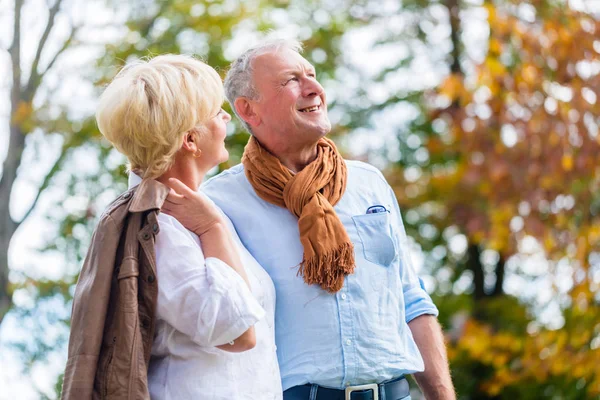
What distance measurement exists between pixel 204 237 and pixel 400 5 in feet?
25.0

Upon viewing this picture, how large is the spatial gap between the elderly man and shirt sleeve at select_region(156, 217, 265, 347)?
523 millimetres

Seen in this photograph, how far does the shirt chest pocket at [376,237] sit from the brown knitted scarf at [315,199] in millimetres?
95

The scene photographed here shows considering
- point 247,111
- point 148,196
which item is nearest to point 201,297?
point 148,196

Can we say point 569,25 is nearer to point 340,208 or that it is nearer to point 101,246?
point 340,208

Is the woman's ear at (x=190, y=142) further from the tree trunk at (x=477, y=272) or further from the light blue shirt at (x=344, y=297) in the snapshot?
the tree trunk at (x=477, y=272)

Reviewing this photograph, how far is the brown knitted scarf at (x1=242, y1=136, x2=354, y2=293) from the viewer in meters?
2.55

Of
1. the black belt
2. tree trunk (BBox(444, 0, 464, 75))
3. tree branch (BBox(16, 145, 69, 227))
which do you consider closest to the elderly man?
the black belt

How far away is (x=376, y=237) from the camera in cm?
272

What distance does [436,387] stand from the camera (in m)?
2.74

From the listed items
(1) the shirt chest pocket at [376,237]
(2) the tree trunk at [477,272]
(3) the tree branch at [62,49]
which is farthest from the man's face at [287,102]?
(2) the tree trunk at [477,272]

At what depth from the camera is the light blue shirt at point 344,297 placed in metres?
2.53

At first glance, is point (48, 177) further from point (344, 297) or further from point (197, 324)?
point (197, 324)

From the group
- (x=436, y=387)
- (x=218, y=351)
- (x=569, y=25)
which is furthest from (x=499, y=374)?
(x=218, y=351)

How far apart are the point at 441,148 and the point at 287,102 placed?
589 centimetres
